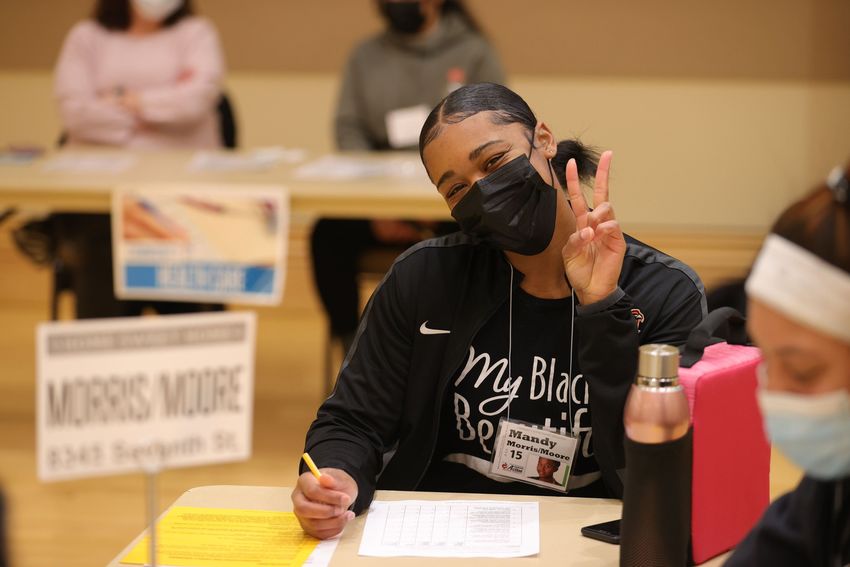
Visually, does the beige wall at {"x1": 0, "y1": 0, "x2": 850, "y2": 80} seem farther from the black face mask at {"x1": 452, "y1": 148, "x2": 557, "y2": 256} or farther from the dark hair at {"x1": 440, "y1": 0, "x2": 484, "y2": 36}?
the black face mask at {"x1": 452, "y1": 148, "x2": 557, "y2": 256}

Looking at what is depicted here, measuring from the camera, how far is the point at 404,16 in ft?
14.8

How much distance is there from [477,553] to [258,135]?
5038 millimetres

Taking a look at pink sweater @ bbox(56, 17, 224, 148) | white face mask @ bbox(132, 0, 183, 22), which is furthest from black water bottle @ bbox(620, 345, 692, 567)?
white face mask @ bbox(132, 0, 183, 22)

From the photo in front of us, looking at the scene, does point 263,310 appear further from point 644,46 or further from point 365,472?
point 365,472

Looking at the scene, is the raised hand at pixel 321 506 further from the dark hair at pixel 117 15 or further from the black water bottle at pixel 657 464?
the dark hair at pixel 117 15

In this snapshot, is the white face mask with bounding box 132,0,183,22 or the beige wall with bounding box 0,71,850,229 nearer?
the white face mask with bounding box 132,0,183,22

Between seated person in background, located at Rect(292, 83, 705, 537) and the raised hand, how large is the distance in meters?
0.20

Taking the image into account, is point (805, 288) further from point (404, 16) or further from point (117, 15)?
point (117, 15)

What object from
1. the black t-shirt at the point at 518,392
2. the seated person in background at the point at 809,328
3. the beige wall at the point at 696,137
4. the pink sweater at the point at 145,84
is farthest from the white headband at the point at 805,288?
the beige wall at the point at 696,137

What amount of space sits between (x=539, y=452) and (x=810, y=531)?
67cm

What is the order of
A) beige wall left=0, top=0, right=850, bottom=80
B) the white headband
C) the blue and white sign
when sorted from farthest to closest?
beige wall left=0, top=0, right=850, bottom=80, the blue and white sign, the white headband

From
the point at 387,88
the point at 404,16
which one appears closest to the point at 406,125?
the point at 387,88

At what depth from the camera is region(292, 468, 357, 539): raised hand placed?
4.98 feet

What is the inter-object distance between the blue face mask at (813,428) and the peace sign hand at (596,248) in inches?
22.1
